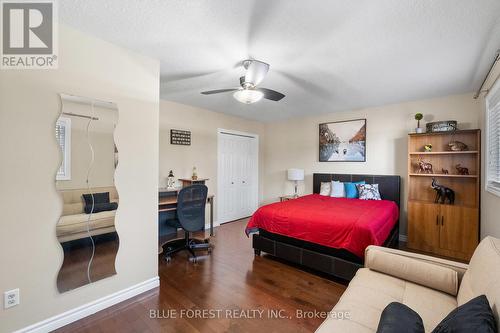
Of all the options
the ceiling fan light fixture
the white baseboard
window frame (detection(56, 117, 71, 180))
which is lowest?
the white baseboard

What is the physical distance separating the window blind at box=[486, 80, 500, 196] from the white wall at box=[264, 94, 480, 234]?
0.87 meters

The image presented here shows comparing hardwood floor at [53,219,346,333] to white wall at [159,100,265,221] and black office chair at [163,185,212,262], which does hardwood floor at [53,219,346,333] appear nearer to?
black office chair at [163,185,212,262]

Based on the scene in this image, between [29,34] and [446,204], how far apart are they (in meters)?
5.09

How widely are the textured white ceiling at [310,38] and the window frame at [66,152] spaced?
0.79m

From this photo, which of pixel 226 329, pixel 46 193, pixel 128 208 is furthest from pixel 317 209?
pixel 46 193

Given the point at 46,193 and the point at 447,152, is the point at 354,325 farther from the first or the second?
the point at 447,152

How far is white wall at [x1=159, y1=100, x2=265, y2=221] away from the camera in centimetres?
407

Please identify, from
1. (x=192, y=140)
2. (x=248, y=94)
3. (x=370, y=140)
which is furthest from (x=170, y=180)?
(x=370, y=140)

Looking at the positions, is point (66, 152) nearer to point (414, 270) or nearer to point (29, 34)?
point (29, 34)

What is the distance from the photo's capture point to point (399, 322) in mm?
1019

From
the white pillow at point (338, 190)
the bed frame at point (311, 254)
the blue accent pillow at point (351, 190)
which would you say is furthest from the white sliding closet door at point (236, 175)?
the blue accent pillow at point (351, 190)

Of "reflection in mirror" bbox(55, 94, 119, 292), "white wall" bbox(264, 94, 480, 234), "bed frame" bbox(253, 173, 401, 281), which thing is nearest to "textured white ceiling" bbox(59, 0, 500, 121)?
"white wall" bbox(264, 94, 480, 234)

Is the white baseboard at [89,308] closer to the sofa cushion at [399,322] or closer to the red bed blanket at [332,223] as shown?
the red bed blanket at [332,223]

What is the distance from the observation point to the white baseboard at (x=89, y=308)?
1753 millimetres
